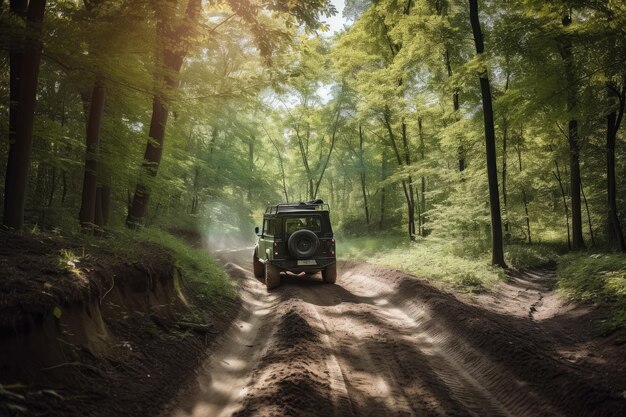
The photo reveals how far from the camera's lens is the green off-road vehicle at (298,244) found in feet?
37.4

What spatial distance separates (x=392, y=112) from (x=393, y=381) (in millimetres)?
18878

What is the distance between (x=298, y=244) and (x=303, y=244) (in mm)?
159

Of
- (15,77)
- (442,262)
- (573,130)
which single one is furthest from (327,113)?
(15,77)

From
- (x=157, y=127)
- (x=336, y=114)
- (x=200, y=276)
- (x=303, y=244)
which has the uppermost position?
(x=336, y=114)

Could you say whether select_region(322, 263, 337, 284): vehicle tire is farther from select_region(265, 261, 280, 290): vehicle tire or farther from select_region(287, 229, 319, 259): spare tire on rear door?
select_region(265, 261, 280, 290): vehicle tire

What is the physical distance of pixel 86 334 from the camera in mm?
4355

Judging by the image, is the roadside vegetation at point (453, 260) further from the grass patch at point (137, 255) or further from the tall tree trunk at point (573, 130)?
the grass patch at point (137, 255)

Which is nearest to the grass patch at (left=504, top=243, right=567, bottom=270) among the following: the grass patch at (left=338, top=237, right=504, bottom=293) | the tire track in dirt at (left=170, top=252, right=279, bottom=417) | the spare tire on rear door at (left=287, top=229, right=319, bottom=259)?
the grass patch at (left=338, top=237, right=504, bottom=293)

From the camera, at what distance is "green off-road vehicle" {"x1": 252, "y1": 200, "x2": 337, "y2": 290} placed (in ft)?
37.4

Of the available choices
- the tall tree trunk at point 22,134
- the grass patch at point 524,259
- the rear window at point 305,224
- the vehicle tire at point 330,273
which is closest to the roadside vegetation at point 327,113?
the tall tree trunk at point 22,134

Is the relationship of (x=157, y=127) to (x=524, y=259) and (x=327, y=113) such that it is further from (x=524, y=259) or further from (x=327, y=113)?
(x=327, y=113)

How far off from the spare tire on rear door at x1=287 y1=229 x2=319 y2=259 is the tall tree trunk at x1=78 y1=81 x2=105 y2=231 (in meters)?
5.31

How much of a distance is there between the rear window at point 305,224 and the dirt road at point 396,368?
393 cm

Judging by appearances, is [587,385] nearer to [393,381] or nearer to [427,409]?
[427,409]
